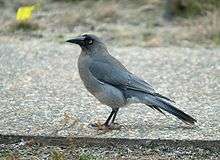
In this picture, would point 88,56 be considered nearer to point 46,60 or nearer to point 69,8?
point 46,60

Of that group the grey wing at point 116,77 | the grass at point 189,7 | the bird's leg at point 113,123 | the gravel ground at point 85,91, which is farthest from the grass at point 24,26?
the bird's leg at point 113,123

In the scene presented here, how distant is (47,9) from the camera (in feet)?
32.8

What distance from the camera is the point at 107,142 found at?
493 cm

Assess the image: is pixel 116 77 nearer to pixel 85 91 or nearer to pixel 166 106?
pixel 166 106

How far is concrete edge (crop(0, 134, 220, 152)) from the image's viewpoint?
4871mm

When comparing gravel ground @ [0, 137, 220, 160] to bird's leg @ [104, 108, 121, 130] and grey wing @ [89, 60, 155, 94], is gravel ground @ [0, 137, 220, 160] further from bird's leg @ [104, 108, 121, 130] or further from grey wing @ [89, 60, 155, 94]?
grey wing @ [89, 60, 155, 94]

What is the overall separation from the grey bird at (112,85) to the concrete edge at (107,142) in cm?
25

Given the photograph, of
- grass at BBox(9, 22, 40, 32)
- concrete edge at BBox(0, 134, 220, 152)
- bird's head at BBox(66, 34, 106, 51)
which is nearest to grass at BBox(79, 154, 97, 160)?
concrete edge at BBox(0, 134, 220, 152)

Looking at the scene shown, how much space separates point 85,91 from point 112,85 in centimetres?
110

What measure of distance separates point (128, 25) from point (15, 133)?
4.38m

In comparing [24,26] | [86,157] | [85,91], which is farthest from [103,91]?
[24,26]

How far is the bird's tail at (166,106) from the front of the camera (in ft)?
16.6

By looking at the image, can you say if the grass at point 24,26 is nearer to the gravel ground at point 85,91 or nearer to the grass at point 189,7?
the gravel ground at point 85,91

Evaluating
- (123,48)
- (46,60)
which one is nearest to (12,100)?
(46,60)
